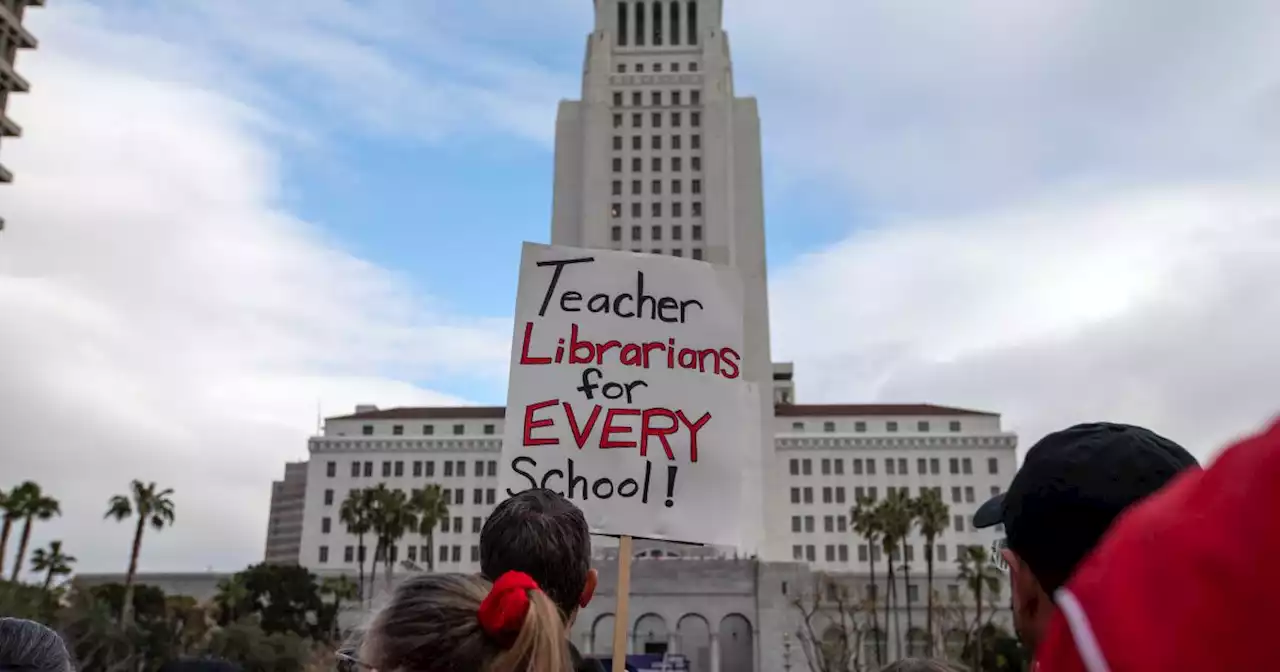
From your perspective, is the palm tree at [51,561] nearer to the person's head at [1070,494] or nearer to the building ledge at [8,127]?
the building ledge at [8,127]

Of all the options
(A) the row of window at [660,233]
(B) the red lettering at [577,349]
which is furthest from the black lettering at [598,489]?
(A) the row of window at [660,233]

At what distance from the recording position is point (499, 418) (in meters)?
90.6

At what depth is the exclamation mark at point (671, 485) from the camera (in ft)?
18.3

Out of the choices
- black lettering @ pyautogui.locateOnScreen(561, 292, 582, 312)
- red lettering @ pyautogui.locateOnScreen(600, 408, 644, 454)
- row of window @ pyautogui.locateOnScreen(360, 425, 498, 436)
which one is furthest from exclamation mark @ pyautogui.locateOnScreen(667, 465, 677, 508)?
row of window @ pyautogui.locateOnScreen(360, 425, 498, 436)

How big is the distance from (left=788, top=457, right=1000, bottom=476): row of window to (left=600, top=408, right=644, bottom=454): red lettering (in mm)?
83656

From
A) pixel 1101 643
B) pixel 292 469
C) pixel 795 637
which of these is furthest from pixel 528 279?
pixel 292 469

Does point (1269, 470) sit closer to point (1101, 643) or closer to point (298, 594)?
point (1101, 643)

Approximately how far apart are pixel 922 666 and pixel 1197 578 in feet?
8.91

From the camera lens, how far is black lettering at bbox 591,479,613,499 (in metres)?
5.53

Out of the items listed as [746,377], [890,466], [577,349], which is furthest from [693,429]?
[890,466]

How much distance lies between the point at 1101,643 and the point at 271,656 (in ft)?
145

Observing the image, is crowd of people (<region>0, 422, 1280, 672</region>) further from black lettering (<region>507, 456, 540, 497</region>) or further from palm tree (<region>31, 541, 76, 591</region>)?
palm tree (<region>31, 541, 76, 591</region>)

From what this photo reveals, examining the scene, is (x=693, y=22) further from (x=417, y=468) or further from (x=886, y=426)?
(x=417, y=468)

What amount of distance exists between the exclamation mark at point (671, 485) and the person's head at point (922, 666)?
2113 mm
